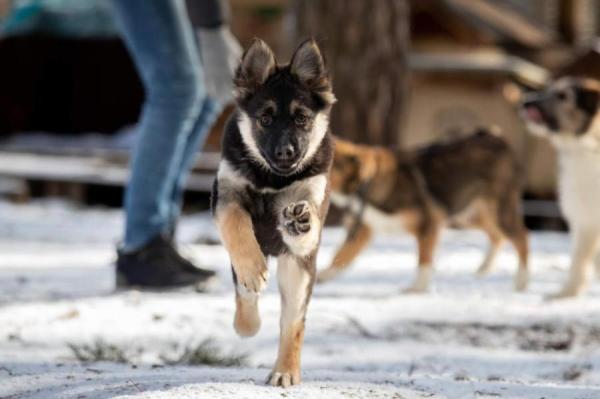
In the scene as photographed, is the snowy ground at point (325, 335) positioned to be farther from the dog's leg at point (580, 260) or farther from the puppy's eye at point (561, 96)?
the puppy's eye at point (561, 96)

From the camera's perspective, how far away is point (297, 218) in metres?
2.87

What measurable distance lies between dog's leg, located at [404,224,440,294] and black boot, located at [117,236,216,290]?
1342 mm

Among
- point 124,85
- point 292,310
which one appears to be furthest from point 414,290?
point 124,85

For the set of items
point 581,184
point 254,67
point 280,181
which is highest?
point 254,67

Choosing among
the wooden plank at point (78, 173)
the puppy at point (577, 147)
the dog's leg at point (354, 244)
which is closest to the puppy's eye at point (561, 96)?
the puppy at point (577, 147)

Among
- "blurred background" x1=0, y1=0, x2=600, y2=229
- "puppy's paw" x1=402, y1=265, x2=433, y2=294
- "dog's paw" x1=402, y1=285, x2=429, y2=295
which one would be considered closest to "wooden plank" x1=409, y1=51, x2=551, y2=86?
"blurred background" x1=0, y1=0, x2=600, y2=229

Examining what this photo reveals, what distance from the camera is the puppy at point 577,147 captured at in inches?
230

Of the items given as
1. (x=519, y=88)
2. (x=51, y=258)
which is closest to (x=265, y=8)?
(x=519, y=88)

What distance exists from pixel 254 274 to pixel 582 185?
348 cm

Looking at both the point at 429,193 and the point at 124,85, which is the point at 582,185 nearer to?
the point at 429,193

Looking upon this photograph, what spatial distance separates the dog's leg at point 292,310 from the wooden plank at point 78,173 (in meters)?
8.13

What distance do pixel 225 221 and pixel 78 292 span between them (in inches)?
89.1

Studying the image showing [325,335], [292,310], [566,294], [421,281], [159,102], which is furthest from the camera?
[421,281]

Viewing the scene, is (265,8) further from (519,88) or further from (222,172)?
(222,172)
